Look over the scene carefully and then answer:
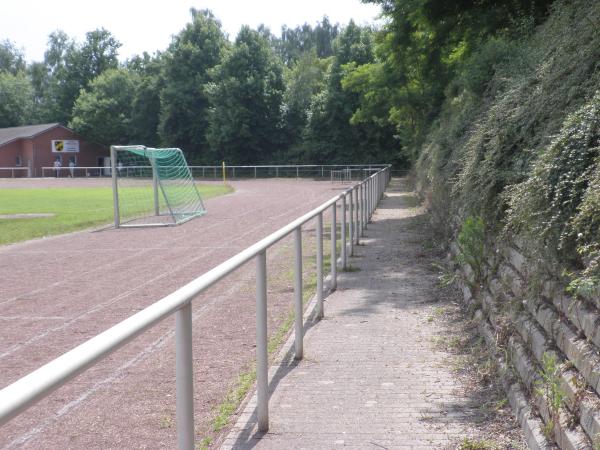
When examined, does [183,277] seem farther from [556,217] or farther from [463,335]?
[556,217]

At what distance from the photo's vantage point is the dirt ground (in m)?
2.47

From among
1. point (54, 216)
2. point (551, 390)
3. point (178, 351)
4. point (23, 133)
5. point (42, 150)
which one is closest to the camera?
point (178, 351)

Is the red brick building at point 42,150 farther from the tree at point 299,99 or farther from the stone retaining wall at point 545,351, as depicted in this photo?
the stone retaining wall at point 545,351

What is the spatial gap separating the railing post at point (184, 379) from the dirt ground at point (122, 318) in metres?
0.05

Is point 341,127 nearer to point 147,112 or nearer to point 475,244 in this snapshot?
point 147,112

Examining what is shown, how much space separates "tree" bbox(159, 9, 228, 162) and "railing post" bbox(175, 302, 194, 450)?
60.5 m

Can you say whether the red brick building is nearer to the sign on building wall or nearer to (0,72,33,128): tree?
the sign on building wall

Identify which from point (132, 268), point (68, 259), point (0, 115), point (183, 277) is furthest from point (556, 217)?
point (0, 115)

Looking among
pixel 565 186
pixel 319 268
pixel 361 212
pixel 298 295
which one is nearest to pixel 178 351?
pixel 565 186

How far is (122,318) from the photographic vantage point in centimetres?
775

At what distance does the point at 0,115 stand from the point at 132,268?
87.6 metres

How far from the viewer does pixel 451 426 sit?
4.45 metres

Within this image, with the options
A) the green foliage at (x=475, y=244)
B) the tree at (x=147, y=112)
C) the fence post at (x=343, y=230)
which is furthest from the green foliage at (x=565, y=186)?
the tree at (x=147, y=112)

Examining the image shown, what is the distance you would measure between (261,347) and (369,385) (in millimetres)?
1169
